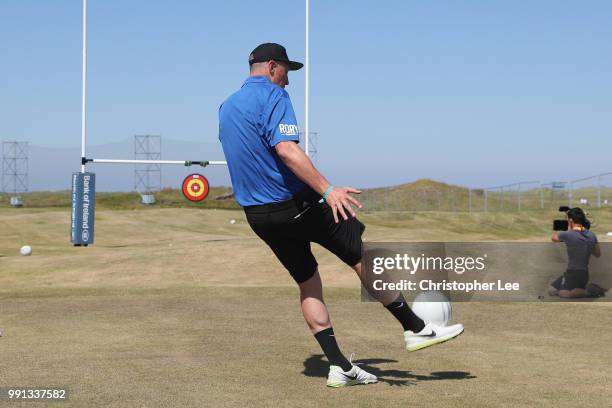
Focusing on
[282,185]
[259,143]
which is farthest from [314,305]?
[259,143]

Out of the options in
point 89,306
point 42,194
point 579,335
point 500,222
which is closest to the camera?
point 579,335

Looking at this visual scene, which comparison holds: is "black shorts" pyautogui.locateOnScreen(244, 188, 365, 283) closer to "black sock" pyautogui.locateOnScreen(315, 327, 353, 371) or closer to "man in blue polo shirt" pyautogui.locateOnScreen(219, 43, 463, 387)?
"man in blue polo shirt" pyautogui.locateOnScreen(219, 43, 463, 387)

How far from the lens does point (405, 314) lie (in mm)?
5941

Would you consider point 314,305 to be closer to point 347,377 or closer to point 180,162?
point 347,377

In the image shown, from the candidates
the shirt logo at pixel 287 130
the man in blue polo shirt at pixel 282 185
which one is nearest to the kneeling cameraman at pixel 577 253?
the man in blue polo shirt at pixel 282 185

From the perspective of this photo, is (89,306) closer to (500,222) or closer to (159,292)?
(159,292)

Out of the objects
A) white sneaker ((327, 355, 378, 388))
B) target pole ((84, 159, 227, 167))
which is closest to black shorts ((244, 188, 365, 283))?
white sneaker ((327, 355, 378, 388))

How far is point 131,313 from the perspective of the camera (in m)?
9.84

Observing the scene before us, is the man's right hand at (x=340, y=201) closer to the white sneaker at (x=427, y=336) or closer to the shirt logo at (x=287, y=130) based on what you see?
the shirt logo at (x=287, y=130)

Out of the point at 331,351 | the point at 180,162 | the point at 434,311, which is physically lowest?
the point at 331,351

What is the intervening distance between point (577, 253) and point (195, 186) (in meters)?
14.2

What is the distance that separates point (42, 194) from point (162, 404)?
89.4 meters

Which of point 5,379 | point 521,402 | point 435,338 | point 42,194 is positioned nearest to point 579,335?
Answer: point 435,338

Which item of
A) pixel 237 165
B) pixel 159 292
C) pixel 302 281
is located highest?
pixel 237 165
